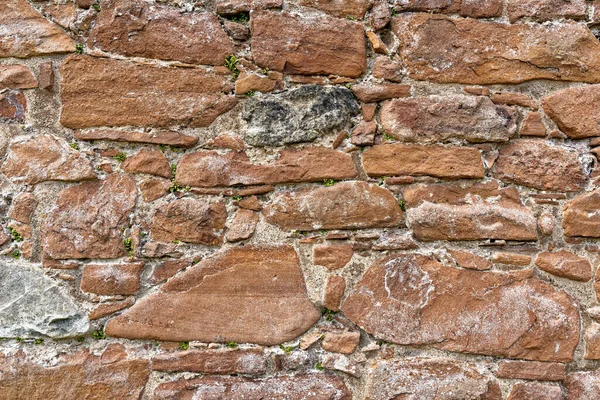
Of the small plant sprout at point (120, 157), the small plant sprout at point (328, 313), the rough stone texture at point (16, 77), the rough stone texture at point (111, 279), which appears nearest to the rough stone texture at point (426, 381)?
the small plant sprout at point (328, 313)

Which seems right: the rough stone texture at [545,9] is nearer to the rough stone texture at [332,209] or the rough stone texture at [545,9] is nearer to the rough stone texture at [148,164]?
the rough stone texture at [332,209]

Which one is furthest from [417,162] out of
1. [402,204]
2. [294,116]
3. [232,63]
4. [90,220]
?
[90,220]

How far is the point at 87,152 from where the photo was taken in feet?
5.40

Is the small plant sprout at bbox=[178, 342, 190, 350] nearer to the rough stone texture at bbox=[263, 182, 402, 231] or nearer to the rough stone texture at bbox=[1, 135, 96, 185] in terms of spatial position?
the rough stone texture at bbox=[263, 182, 402, 231]

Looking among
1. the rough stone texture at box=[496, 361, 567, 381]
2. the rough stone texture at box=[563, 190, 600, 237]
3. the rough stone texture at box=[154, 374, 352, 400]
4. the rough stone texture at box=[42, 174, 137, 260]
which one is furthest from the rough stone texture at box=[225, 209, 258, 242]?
the rough stone texture at box=[563, 190, 600, 237]

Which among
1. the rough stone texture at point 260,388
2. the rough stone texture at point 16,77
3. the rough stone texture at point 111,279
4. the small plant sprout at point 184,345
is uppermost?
the rough stone texture at point 16,77

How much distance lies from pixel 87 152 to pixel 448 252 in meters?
1.17

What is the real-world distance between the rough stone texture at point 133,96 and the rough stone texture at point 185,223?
0.88ft

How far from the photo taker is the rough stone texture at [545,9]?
179cm

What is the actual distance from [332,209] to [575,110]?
0.88 m

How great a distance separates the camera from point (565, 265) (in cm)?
167

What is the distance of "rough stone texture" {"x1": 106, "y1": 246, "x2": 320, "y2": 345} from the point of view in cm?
159

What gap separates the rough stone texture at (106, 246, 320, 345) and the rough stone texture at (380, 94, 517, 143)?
534mm

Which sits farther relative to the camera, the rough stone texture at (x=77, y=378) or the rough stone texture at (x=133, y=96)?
the rough stone texture at (x=133, y=96)
